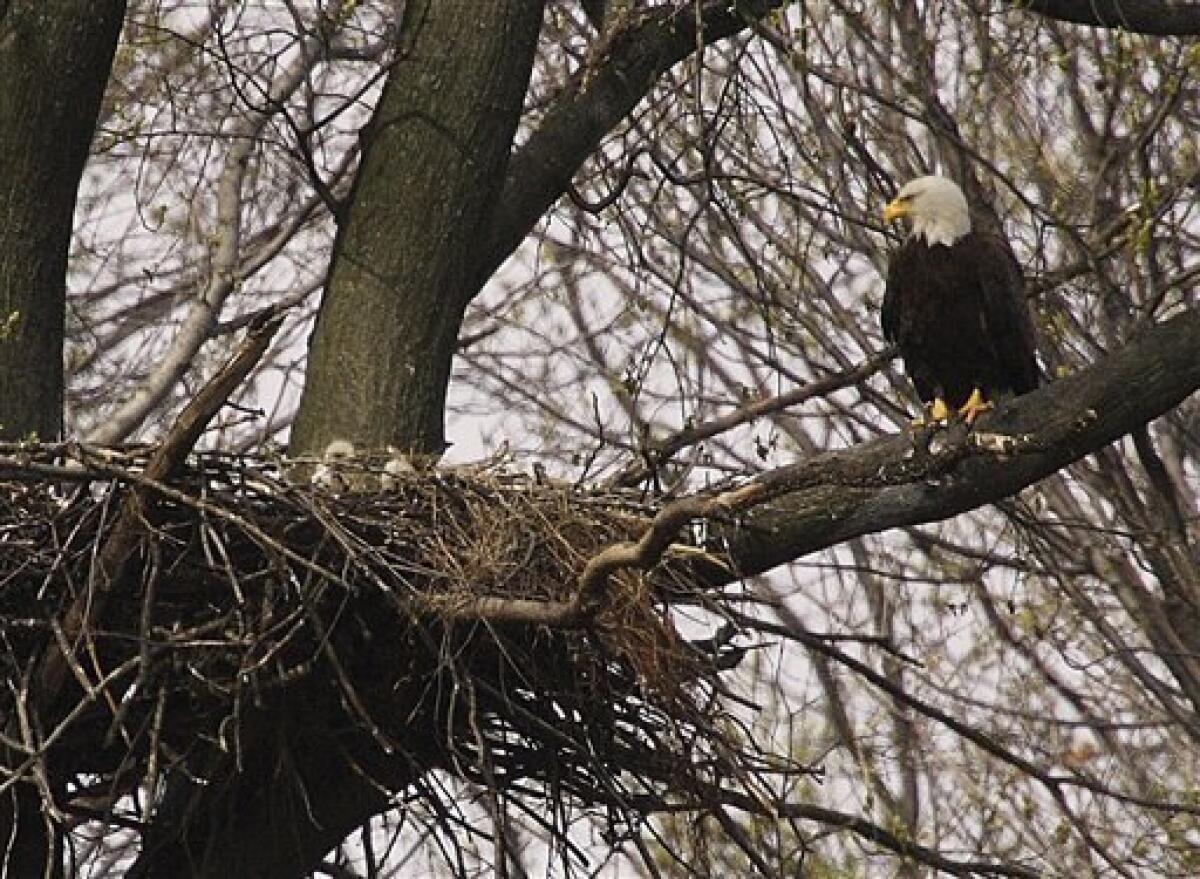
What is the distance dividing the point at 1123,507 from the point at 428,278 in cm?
369

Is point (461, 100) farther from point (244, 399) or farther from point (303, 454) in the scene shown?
point (244, 399)

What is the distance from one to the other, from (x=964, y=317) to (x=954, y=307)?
0.04m

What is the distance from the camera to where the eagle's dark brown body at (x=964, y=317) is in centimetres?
691

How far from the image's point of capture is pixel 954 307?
22.8ft

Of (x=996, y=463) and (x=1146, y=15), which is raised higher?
(x=1146, y=15)

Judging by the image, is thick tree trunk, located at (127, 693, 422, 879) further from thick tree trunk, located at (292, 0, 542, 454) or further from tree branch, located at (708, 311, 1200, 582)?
tree branch, located at (708, 311, 1200, 582)

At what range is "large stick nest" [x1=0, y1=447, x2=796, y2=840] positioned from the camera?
455 cm

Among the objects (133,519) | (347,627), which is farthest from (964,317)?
(133,519)

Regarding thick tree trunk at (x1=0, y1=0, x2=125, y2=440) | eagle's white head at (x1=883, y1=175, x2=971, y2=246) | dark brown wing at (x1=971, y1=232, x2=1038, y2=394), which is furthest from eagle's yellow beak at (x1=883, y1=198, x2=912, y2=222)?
thick tree trunk at (x1=0, y1=0, x2=125, y2=440)

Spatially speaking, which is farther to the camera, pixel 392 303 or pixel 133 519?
pixel 392 303

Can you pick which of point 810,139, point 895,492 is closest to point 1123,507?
point 810,139

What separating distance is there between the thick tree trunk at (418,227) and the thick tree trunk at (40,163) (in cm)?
59

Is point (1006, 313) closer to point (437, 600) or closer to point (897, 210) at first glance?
point (897, 210)

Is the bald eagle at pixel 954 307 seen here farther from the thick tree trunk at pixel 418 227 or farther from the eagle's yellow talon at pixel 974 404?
the thick tree trunk at pixel 418 227
